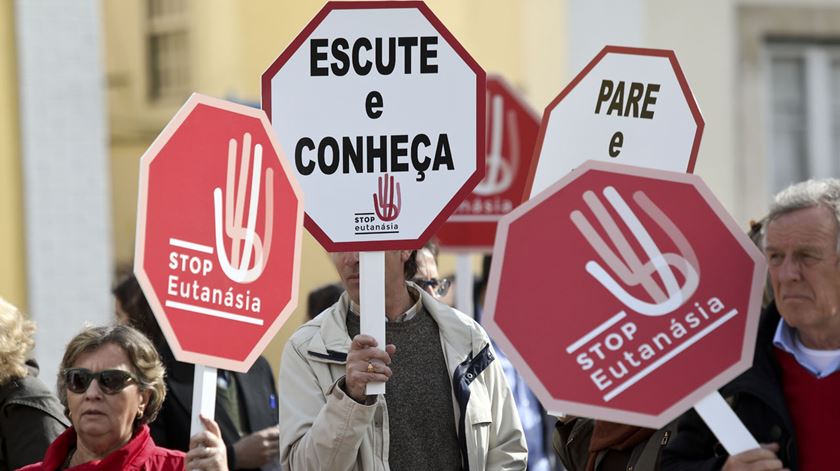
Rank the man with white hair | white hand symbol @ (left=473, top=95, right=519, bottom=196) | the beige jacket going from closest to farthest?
the man with white hair < the beige jacket < white hand symbol @ (left=473, top=95, right=519, bottom=196)

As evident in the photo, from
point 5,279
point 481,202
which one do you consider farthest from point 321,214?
point 5,279

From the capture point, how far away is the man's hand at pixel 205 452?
138 inches

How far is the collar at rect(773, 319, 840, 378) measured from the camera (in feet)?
11.7

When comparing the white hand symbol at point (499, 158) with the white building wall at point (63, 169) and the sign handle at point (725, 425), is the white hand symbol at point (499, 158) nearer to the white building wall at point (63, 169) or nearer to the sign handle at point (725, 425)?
the white building wall at point (63, 169)

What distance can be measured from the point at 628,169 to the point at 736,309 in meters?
0.38

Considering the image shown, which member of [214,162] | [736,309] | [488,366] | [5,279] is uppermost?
[214,162]

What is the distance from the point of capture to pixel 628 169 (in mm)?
3354

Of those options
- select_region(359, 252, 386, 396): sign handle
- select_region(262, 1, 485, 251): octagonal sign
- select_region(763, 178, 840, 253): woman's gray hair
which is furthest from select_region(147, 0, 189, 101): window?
select_region(763, 178, 840, 253): woman's gray hair

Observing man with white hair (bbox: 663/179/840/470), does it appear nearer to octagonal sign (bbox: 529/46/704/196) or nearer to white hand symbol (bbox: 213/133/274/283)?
octagonal sign (bbox: 529/46/704/196)

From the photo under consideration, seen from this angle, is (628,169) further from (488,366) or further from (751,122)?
(751,122)

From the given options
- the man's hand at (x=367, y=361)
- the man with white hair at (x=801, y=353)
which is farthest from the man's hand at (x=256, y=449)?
the man with white hair at (x=801, y=353)

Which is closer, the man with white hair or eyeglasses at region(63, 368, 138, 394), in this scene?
the man with white hair

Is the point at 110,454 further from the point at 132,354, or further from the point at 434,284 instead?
the point at 434,284

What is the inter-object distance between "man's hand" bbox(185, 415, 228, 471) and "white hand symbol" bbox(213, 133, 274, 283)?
36 cm
